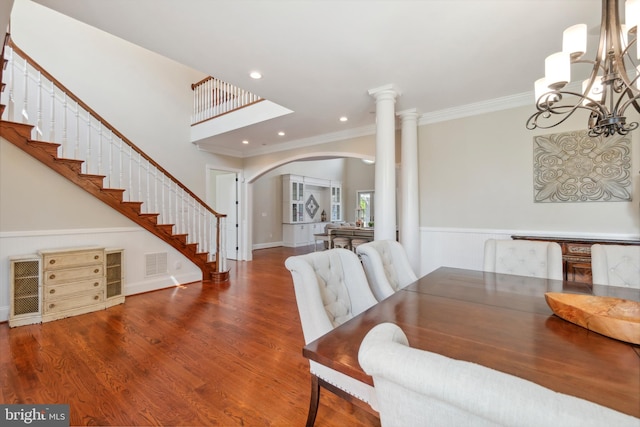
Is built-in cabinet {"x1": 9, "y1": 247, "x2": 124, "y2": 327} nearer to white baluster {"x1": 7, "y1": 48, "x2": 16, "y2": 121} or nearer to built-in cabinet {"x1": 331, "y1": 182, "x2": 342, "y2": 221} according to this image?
white baluster {"x1": 7, "y1": 48, "x2": 16, "y2": 121}

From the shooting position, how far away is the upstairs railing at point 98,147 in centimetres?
351

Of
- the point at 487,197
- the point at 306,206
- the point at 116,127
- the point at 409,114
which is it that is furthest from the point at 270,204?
the point at 487,197

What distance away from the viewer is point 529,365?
2.90 ft

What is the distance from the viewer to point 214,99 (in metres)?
5.41

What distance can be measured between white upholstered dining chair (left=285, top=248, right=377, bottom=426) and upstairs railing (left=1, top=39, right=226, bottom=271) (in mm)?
3637

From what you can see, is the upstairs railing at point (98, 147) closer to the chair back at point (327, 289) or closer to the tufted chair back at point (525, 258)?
the chair back at point (327, 289)

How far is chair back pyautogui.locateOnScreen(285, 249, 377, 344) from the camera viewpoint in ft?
4.49

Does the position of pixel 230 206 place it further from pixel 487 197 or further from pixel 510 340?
pixel 510 340

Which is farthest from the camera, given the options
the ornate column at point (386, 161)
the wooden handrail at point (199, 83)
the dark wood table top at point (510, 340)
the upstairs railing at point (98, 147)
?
the wooden handrail at point (199, 83)

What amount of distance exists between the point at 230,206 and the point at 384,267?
5.38 m

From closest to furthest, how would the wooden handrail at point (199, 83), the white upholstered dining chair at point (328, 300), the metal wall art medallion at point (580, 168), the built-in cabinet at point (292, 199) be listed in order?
the white upholstered dining chair at point (328, 300), the metal wall art medallion at point (580, 168), the wooden handrail at point (199, 83), the built-in cabinet at point (292, 199)

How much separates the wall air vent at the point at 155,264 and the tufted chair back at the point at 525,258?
435 cm

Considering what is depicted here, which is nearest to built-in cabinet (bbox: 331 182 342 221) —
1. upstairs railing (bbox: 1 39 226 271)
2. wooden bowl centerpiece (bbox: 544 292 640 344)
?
upstairs railing (bbox: 1 39 226 271)

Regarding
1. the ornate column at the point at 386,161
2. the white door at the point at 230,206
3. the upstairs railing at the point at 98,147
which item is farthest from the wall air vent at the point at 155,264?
the ornate column at the point at 386,161
